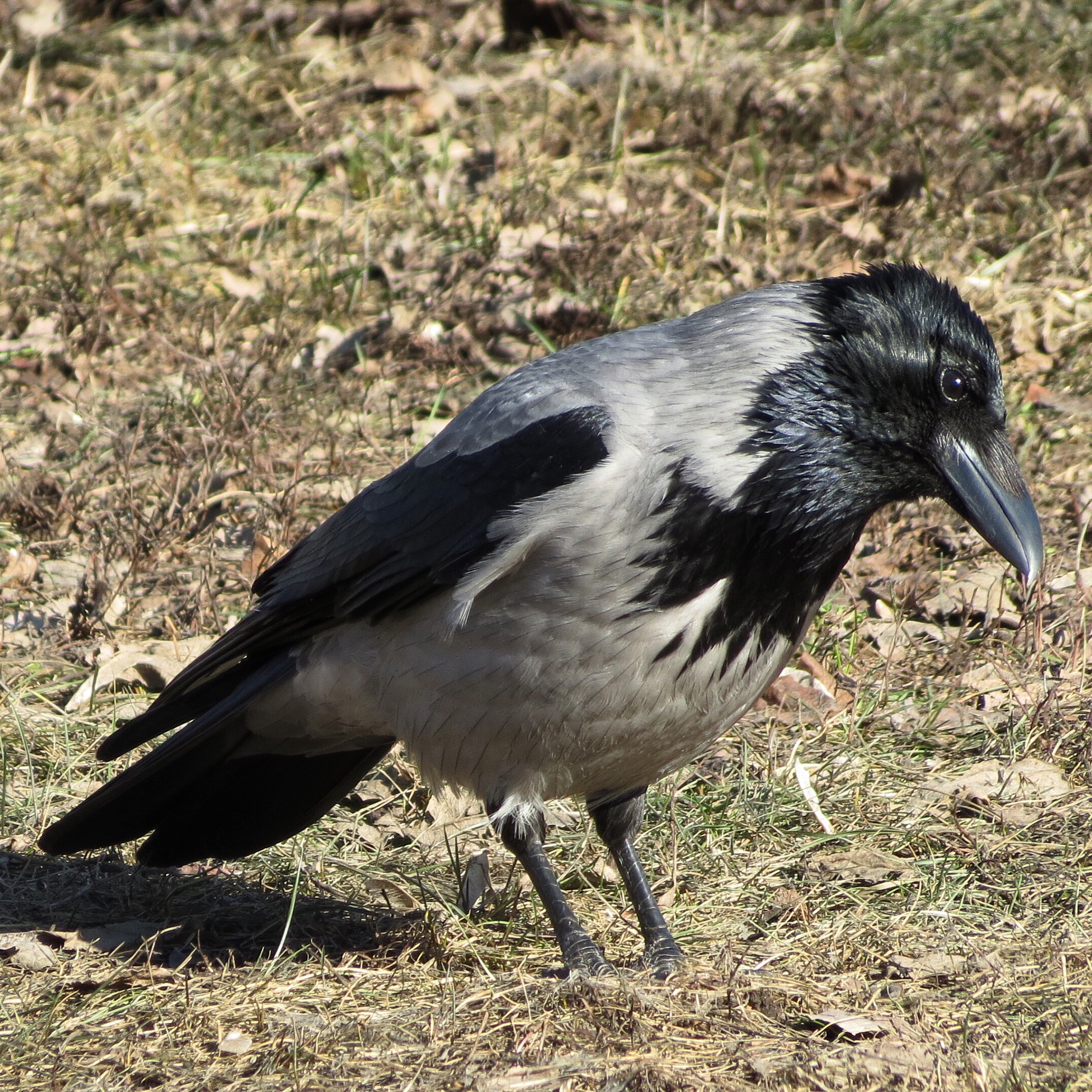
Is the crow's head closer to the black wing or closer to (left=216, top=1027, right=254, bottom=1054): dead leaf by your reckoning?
the black wing

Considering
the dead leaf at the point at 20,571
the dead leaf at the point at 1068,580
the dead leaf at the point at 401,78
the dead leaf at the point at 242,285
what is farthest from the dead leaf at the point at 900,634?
the dead leaf at the point at 401,78

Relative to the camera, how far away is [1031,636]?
544 centimetres

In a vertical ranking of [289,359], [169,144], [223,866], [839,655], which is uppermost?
[169,144]

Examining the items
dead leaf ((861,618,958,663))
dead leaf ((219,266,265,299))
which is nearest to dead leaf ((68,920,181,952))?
dead leaf ((861,618,958,663))

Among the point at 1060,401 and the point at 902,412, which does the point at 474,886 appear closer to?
the point at 902,412

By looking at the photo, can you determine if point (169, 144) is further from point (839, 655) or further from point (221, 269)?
point (839, 655)

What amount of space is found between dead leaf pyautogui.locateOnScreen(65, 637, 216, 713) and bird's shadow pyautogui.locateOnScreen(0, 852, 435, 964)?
2.22ft

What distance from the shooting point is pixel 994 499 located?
3.91m

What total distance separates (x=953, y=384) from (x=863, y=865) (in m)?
1.55

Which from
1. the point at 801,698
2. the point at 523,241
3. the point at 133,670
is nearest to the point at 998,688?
the point at 801,698

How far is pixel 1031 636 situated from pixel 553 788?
7.32ft

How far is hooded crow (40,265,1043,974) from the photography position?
3713mm

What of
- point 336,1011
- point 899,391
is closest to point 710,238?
point 899,391

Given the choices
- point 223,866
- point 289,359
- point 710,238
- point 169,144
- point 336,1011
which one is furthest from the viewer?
point 169,144
